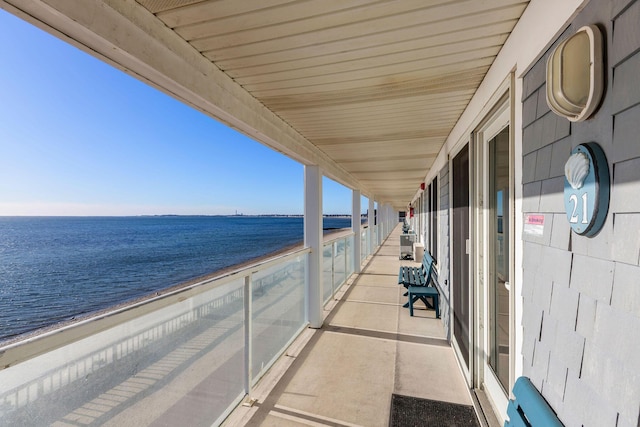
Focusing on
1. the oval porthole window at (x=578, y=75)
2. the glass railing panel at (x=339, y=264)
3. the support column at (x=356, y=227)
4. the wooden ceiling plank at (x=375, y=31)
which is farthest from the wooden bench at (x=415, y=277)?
the oval porthole window at (x=578, y=75)

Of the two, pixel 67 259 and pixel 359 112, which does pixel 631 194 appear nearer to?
pixel 359 112

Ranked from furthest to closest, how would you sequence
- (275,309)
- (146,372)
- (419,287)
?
1. (419,287)
2. (275,309)
3. (146,372)

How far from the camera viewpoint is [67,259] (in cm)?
2991

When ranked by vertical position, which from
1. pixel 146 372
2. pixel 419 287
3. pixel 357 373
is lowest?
pixel 357 373

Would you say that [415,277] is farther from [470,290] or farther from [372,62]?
[372,62]

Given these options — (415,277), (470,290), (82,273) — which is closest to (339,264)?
(415,277)

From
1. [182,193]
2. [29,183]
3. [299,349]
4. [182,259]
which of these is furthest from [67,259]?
[299,349]

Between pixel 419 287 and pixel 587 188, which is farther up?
pixel 587 188

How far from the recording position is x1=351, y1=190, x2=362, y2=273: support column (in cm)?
668

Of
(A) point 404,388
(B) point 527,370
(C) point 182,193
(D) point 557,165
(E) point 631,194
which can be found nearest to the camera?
(E) point 631,194

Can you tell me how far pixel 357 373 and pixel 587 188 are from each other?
95.0 inches

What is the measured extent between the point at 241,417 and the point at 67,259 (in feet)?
126

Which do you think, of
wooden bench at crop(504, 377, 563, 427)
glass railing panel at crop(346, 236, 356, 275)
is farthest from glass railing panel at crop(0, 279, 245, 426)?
glass railing panel at crop(346, 236, 356, 275)

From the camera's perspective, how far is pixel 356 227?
6832 mm
